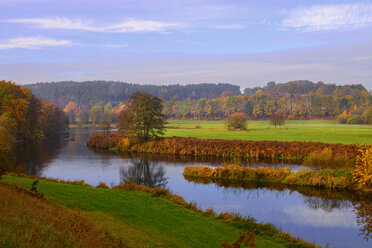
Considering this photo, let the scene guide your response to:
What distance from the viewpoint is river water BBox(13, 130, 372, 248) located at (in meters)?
18.5

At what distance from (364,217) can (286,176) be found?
9.97 meters

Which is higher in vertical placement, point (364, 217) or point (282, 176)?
point (282, 176)

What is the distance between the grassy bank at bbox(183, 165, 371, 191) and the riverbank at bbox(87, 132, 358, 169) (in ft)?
26.6

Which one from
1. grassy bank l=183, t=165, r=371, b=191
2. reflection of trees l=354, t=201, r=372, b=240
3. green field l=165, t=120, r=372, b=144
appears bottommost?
reflection of trees l=354, t=201, r=372, b=240

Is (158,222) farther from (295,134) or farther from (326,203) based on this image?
(295,134)

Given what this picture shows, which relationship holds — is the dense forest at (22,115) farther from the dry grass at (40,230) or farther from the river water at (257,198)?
the dry grass at (40,230)

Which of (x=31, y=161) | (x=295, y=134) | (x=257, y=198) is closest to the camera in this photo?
(x=257, y=198)

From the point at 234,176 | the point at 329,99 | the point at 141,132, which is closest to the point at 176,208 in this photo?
the point at 234,176

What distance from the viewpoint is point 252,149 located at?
4850 centimetres

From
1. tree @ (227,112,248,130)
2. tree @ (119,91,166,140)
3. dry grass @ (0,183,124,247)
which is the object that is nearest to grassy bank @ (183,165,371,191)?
dry grass @ (0,183,124,247)

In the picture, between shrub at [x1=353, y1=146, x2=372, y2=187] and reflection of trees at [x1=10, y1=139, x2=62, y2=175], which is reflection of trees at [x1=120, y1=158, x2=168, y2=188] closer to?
reflection of trees at [x1=10, y1=139, x2=62, y2=175]

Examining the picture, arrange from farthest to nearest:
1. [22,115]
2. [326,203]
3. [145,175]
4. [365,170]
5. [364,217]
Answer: [22,115] → [145,175] → [365,170] → [326,203] → [364,217]

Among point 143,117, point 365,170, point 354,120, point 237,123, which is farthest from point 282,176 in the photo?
point 354,120

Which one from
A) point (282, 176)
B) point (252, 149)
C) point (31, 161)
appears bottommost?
point (282, 176)
